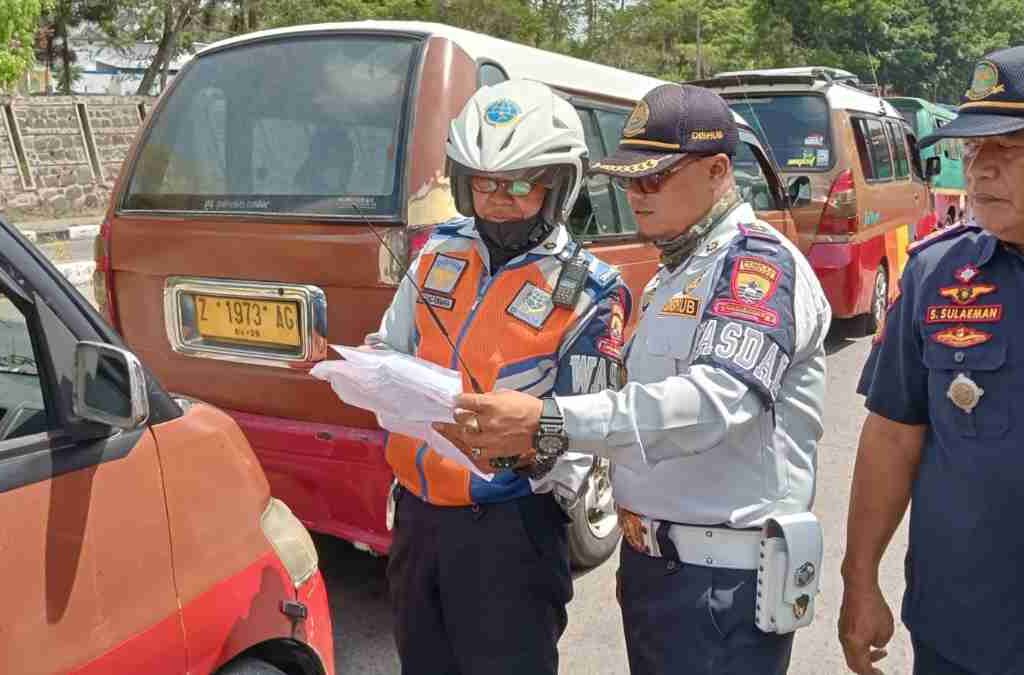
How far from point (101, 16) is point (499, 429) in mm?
29594

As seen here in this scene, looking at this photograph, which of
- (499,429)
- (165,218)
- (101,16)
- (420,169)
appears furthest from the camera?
(101,16)

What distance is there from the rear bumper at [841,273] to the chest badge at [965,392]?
5585mm

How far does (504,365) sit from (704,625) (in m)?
0.65

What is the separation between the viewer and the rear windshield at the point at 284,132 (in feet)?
9.97

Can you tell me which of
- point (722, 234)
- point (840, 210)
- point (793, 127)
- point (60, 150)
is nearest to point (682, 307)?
point (722, 234)

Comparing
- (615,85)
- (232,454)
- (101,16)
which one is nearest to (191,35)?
(101,16)

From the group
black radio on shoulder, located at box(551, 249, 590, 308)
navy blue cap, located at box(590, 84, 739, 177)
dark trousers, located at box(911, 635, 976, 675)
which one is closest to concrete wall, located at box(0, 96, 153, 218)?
black radio on shoulder, located at box(551, 249, 590, 308)

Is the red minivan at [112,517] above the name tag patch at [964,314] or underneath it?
underneath

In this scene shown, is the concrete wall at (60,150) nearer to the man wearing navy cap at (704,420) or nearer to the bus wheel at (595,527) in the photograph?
the bus wheel at (595,527)

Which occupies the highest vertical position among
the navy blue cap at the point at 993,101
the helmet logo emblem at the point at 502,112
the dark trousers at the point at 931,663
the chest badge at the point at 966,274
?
the navy blue cap at the point at 993,101

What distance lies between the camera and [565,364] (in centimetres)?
198

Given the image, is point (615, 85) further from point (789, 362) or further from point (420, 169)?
point (789, 362)

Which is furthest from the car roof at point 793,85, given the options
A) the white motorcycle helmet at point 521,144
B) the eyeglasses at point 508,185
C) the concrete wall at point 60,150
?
the concrete wall at point 60,150

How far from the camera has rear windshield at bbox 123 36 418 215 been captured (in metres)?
3.04
